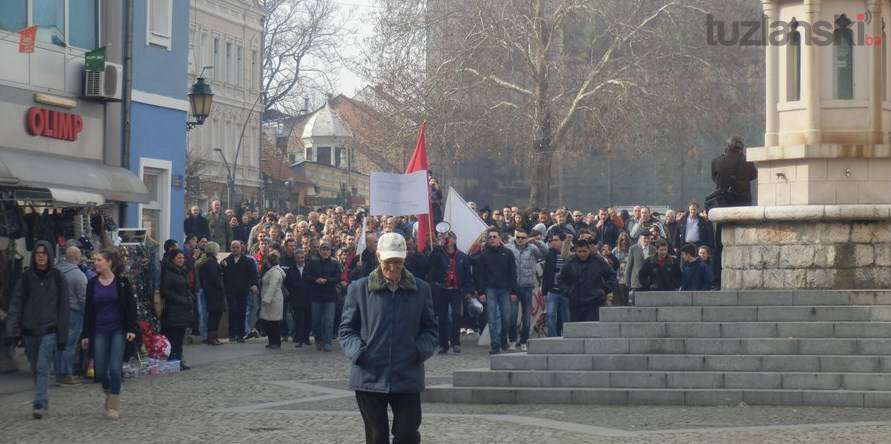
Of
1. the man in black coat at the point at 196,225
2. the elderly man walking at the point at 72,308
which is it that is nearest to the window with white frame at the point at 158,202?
the man in black coat at the point at 196,225

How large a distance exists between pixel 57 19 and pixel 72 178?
2790 mm

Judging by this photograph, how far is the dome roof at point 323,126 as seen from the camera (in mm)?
102812

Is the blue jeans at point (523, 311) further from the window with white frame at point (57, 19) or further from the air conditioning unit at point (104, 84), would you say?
the window with white frame at point (57, 19)

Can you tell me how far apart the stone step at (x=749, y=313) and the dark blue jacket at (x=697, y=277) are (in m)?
4.56

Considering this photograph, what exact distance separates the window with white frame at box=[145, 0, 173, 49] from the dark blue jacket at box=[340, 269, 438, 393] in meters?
19.5

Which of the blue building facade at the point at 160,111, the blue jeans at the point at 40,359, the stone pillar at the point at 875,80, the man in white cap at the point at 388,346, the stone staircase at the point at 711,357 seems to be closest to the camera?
the man in white cap at the point at 388,346

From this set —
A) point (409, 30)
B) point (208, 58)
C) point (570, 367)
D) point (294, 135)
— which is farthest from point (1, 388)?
point (294, 135)

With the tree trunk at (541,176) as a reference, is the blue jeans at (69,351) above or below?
below

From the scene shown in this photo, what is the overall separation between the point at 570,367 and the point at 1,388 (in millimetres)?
6251

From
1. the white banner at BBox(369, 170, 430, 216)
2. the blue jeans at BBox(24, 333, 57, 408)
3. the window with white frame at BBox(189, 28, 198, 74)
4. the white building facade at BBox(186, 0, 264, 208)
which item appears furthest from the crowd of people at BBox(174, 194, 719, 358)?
the white building facade at BBox(186, 0, 264, 208)

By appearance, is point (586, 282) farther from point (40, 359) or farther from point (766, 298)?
point (40, 359)

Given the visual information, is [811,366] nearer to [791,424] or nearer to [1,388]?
[791,424]

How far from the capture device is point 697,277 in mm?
23297

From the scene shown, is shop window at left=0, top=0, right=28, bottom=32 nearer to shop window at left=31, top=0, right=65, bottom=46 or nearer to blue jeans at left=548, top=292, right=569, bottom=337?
shop window at left=31, top=0, right=65, bottom=46
